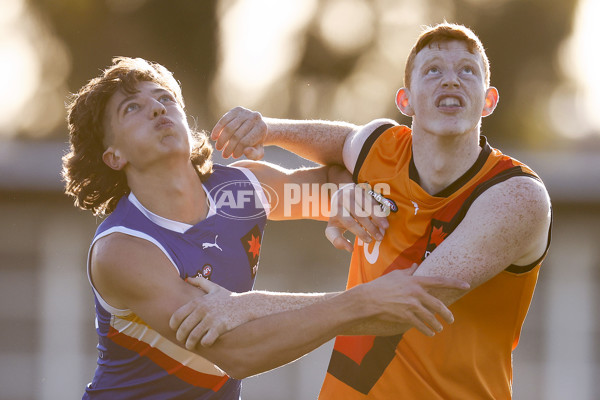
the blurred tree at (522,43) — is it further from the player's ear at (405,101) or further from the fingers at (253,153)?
the fingers at (253,153)

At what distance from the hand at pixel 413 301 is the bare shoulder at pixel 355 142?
3.52ft

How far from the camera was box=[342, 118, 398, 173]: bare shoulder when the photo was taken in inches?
205

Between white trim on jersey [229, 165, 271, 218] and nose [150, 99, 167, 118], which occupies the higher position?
nose [150, 99, 167, 118]

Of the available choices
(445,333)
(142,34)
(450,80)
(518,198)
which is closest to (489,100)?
(450,80)

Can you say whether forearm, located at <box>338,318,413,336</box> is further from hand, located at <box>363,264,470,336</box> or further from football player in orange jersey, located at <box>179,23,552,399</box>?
football player in orange jersey, located at <box>179,23,552,399</box>

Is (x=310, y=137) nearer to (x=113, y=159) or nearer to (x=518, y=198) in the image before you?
(x=113, y=159)

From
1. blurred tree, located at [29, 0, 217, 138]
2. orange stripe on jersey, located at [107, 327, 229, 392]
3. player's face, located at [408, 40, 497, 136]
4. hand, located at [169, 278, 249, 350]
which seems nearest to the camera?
hand, located at [169, 278, 249, 350]

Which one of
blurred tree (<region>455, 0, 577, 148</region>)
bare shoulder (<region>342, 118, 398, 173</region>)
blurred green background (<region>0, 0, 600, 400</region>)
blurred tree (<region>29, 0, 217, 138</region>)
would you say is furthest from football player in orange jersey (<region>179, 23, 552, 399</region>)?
blurred tree (<region>29, 0, 217, 138</region>)

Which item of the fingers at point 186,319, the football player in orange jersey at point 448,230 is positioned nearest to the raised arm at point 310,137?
the football player in orange jersey at point 448,230

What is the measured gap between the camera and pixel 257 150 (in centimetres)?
507

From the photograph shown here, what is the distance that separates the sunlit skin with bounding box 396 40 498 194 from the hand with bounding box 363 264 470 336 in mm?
656

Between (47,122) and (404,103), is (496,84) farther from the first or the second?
(404,103)

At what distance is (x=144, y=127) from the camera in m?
5.03

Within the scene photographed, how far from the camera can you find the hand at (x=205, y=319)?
14.7 feet
